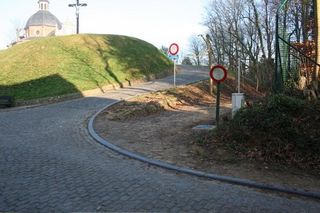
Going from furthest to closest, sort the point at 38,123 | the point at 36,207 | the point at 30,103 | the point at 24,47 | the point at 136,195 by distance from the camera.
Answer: the point at 24,47 < the point at 30,103 < the point at 38,123 < the point at 136,195 < the point at 36,207

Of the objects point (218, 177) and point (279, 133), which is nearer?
point (218, 177)

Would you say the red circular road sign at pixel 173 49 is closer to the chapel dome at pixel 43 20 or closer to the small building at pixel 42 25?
the small building at pixel 42 25

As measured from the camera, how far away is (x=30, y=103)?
66.7ft

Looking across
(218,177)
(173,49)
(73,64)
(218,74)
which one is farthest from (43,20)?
(218,177)

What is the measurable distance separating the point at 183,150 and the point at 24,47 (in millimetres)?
26273

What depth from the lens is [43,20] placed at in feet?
334

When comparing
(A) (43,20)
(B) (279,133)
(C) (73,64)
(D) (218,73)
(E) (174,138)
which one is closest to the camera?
(B) (279,133)

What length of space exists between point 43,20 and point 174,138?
98397mm

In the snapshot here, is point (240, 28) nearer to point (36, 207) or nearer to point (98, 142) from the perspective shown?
point (98, 142)

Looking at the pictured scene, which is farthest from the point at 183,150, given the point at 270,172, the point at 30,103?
the point at 30,103

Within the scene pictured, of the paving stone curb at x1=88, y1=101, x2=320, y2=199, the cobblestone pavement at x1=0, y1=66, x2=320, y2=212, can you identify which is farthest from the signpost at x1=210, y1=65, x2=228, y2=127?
the cobblestone pavement at x1=0, y1=66, x2=320, y2=212

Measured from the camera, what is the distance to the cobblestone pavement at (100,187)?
5.88 meters

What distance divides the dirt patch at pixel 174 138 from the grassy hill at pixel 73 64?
21.8ft

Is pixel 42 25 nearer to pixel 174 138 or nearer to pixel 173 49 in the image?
pixel 173 49
